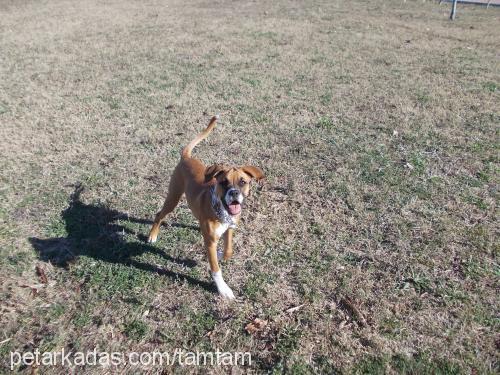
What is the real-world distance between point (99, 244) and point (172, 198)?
1.05m

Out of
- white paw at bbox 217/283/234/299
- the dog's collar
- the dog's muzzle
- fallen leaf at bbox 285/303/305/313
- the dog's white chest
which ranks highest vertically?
the dog's muzzle

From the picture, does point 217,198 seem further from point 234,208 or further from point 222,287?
point 222,287

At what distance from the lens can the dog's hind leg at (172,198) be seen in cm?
425

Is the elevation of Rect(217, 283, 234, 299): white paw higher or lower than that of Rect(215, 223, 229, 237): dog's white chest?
lower

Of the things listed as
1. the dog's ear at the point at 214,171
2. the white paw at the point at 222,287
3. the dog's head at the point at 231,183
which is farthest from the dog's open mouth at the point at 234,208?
the white paw at the point at 222,287

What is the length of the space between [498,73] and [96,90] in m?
9.35

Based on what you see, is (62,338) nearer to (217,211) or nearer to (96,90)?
(217,211)

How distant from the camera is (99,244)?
456 centimetres

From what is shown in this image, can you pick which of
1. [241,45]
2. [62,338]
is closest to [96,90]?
[241,45]

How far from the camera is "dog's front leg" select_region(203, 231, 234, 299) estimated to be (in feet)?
12.1

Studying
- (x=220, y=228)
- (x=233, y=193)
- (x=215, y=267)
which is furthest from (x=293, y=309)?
(x=233, y=193)

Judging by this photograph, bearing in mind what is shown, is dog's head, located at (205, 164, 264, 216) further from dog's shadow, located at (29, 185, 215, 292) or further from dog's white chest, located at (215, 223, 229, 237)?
dog's shadow, located at (29, 185, 215, 292)

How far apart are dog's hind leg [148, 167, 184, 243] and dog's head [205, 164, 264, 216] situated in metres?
0.71

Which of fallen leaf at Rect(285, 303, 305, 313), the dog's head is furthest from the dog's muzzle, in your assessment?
fallen leaf at Rect(285, 303, 305, 313)
